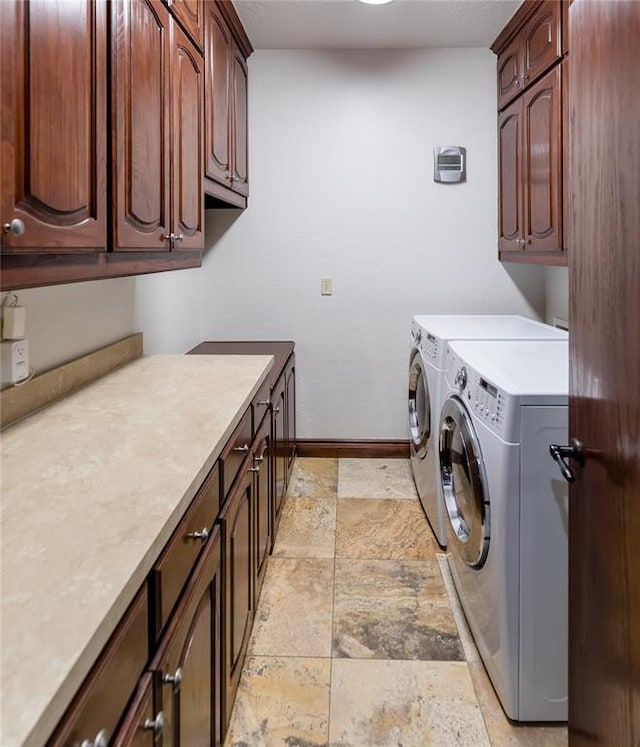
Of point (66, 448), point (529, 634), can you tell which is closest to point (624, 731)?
point (529, 634)

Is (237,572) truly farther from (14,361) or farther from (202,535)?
(14,361)

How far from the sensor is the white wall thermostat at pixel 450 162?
350 cm

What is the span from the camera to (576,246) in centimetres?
124

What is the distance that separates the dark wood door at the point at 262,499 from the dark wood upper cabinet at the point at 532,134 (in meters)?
1.51

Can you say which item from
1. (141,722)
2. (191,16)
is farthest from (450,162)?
(141,722)

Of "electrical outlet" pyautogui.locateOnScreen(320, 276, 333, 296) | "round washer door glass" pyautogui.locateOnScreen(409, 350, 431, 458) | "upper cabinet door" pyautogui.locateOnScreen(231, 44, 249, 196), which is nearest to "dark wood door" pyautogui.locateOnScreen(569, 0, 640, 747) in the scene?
"round washer door glass" pyautogui.locateOnScreen(409, 350, 431, 458)

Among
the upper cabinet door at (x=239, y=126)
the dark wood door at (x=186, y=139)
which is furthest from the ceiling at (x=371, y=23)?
the dark wood door at (x=186, y=139)

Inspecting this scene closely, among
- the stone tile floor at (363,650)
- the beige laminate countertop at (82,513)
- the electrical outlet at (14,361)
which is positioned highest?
the electrical outlet at (14,361)

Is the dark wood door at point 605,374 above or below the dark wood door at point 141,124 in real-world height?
below

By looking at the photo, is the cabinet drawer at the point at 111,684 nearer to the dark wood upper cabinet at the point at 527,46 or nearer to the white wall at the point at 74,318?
the white wall at the point at 74,318

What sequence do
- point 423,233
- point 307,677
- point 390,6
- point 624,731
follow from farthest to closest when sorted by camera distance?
point 423,233, point 390,6, point 307,677, point 624,731

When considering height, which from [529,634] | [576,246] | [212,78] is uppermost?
[212,78]

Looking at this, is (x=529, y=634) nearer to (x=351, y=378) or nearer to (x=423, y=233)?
(x=351, y=378)

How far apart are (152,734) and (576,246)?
116 centimetres
